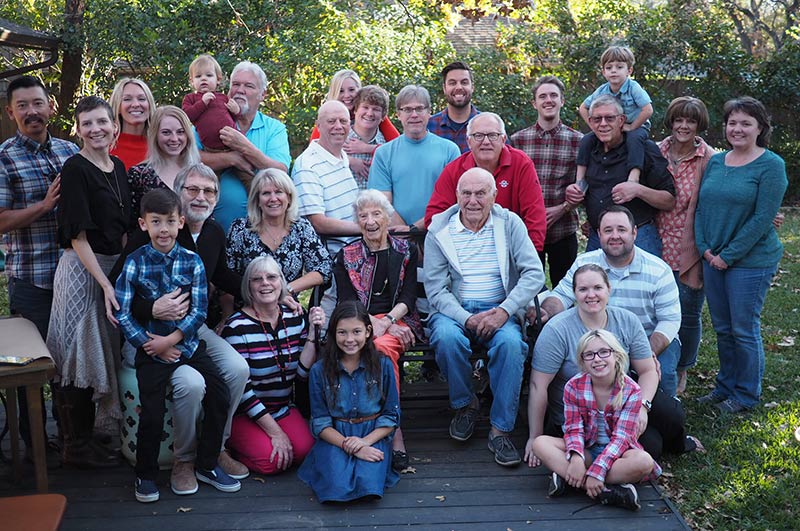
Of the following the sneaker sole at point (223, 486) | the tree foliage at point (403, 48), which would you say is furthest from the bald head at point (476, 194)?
the tree foliage at point (403, 48)

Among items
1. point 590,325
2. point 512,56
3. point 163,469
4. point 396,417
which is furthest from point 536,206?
point 512,56

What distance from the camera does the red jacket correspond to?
16.3ft

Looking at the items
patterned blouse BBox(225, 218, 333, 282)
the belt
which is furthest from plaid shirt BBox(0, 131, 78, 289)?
the belt

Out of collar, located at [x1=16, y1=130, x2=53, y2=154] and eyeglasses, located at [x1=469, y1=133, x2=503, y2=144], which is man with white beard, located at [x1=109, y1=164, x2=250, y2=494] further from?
eyeglasses, located at [x1=469, y1=133, x2=503, y2=144]

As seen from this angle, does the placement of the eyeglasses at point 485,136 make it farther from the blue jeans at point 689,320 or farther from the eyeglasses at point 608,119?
the blue jeans at point 689,320

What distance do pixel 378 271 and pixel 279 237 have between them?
593mm

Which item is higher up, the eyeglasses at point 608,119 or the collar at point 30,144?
the eyeglasses at point 608,119

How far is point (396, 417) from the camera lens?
13.5 feet

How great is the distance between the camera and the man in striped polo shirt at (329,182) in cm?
493

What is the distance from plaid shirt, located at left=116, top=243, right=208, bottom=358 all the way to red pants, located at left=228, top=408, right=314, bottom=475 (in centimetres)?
52

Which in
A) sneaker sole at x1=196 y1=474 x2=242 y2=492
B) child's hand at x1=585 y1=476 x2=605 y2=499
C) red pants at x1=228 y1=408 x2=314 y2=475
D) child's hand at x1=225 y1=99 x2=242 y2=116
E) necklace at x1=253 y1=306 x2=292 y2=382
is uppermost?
child's hand at x1=225 y1=99 x2=242 y2=116

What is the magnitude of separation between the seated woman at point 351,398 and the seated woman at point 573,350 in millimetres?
762

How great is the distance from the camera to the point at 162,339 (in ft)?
12.7

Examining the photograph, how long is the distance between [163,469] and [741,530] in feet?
9.17
